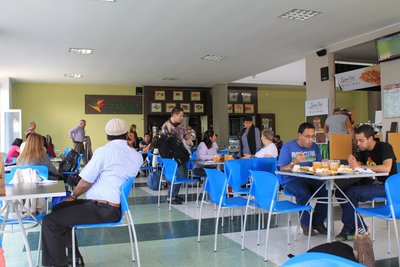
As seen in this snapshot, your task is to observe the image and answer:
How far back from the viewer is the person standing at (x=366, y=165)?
3.59m

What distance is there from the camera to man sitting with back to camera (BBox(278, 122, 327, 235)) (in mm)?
3934

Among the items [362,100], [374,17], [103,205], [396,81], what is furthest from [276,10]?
[362,100]

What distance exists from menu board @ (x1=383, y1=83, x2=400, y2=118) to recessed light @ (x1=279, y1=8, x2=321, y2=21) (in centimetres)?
197

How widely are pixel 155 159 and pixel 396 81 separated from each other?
4727 mm

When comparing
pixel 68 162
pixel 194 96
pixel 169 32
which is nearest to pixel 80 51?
pixel 169 32

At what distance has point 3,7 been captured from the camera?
17.6 feet

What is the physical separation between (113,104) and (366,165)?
10450 millimetres

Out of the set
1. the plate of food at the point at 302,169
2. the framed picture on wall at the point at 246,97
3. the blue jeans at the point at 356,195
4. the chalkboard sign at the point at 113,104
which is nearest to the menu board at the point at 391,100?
the blue jeans at the point at 356,195

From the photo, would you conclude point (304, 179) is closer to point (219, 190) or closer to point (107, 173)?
point (219, 190)

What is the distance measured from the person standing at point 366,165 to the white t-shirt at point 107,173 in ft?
6.90

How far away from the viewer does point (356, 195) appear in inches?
145

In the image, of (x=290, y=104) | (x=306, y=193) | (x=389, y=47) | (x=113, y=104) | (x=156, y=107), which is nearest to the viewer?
(x=306, y=193)

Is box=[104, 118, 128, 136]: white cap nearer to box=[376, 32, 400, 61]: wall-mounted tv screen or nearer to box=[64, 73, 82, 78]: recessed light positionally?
box=[376, 32, 400, 61]: wall-mounted tv screen

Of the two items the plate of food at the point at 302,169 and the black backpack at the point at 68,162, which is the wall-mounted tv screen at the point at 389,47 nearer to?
the plate of food at the point at 302,169
